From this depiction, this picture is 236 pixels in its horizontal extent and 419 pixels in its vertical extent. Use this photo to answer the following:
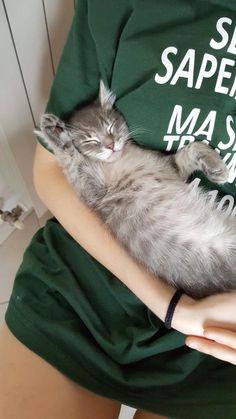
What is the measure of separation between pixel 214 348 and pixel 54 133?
521 millimetres

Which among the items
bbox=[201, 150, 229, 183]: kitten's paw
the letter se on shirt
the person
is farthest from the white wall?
bbox=[201, 150, 229, 183]: kitten's paw

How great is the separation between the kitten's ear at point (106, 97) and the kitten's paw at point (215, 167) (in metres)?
0.22

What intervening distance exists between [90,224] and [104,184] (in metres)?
0.12

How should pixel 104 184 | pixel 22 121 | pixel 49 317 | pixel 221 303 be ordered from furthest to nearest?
pixel 22 121 → pixel 104 184 → pixel 49 317 → pixel 221 303

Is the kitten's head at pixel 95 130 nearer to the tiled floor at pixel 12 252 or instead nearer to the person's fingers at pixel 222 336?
the person's fingers at pixel 222 336

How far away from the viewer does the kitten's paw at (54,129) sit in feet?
2.77

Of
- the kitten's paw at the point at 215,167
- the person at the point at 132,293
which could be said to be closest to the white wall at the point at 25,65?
the person at the point at 132,293

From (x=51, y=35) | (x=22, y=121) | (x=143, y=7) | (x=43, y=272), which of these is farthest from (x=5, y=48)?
(x=43, y=272)

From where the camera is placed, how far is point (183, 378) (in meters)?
0.77

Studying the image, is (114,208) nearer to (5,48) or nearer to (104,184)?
(104,184)

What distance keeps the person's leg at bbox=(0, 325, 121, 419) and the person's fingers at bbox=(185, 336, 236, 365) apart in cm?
24

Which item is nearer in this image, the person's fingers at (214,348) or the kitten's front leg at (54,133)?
the person's fingers at (214,348)

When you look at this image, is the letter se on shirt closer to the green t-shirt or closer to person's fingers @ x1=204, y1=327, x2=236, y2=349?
the green t-shirt

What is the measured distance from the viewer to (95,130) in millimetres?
941
